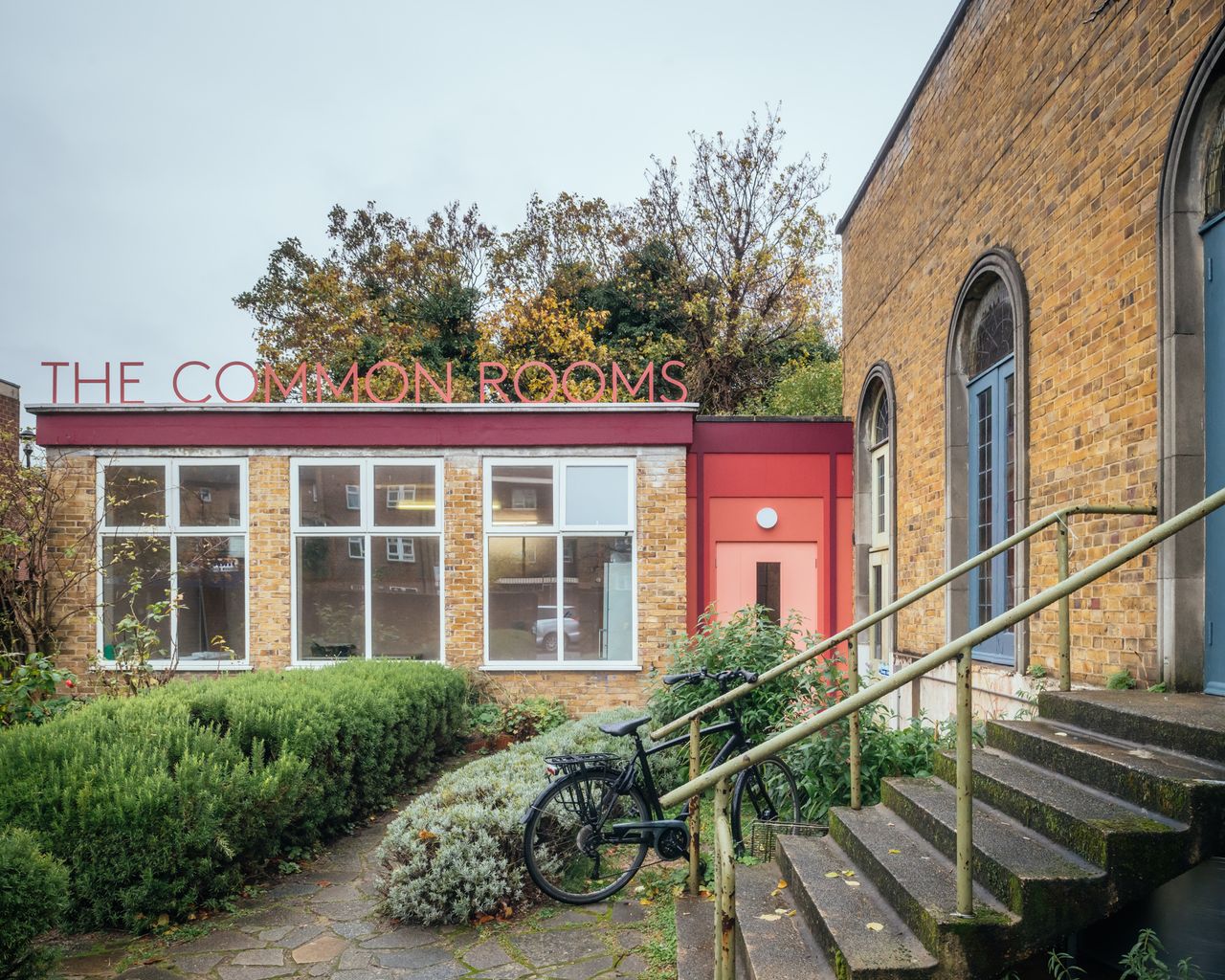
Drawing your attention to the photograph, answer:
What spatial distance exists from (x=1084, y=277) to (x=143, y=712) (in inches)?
240

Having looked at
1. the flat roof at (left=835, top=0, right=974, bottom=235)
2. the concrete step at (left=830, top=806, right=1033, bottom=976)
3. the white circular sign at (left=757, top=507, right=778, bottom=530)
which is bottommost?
the concrete step at (left=830, top=806, right=1033, bottom=976)

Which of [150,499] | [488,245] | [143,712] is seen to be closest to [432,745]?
[143,712]

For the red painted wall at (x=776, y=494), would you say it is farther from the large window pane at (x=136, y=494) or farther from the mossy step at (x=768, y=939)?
the mossy step at (x=768, y=939)

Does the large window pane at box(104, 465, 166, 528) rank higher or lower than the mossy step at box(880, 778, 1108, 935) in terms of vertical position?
higher

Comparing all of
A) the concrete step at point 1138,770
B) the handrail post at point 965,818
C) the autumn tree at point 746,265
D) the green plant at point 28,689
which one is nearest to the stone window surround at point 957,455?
the concrete step at point 1138,770

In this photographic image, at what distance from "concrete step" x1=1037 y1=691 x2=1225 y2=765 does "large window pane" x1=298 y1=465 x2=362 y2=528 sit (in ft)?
25.8

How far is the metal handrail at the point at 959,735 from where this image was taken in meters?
2.73

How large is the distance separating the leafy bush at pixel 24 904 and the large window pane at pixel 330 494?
713 centimetres

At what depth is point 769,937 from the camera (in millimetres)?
3422

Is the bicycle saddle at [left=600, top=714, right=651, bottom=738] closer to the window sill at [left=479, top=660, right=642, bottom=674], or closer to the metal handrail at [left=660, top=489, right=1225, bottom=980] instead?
the metal handrail at [left=660, top=489, right=1225, bottom=980]

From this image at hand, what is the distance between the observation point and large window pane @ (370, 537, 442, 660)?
10312 millimetres

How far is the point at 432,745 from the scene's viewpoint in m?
8.14

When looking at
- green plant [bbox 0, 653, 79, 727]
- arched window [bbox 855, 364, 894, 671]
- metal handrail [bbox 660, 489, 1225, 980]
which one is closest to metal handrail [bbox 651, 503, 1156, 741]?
metal handrail [bbox 660, 489, 1225, 980]

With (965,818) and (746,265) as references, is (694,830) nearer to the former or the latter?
(965,818)
